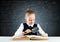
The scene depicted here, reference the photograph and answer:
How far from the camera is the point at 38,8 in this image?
269 centimetres

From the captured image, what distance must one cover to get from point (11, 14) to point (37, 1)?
54 centimetres

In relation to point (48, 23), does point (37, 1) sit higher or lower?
higher

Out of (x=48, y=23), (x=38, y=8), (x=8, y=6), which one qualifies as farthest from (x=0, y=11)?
(x=48, y=23)

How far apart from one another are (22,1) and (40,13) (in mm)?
400

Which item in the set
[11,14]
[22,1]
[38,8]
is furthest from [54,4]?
[11,14]

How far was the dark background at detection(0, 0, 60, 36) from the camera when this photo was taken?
269 centimetres

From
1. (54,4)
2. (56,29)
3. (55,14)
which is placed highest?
(54,4)

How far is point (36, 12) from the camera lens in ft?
8.85

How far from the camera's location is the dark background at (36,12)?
2.69 metres

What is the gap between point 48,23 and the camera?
2.71m

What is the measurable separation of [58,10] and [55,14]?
0.30 ft

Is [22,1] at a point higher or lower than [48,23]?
higher

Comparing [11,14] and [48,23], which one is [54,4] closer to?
[48,23]

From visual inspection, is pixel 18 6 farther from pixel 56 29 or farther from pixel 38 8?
pixel 56 29
